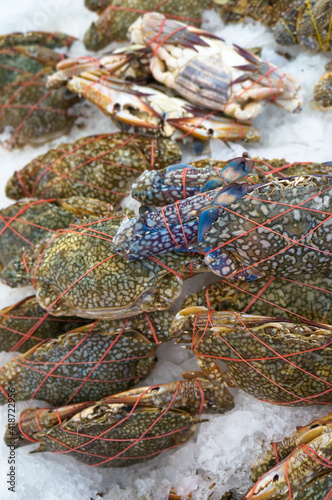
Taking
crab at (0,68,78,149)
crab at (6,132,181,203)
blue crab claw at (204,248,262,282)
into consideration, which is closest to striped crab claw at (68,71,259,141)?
crab at (6,132,181,203)

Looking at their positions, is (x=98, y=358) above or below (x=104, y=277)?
below

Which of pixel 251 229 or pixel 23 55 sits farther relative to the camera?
pixel 23 55

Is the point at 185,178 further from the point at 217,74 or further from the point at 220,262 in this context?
the point at 217,74

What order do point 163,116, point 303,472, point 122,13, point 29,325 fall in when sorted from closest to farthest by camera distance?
1. point 303,472
2. point 29,325
3. point 163,116
4. point 122,13

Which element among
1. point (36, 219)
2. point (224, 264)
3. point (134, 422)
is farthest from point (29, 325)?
point (224, 264)

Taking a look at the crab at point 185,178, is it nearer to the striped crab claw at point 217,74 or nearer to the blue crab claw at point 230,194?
the blue crab claw at point 230,194

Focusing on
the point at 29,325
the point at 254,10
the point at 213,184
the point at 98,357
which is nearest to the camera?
the point at 213,184
